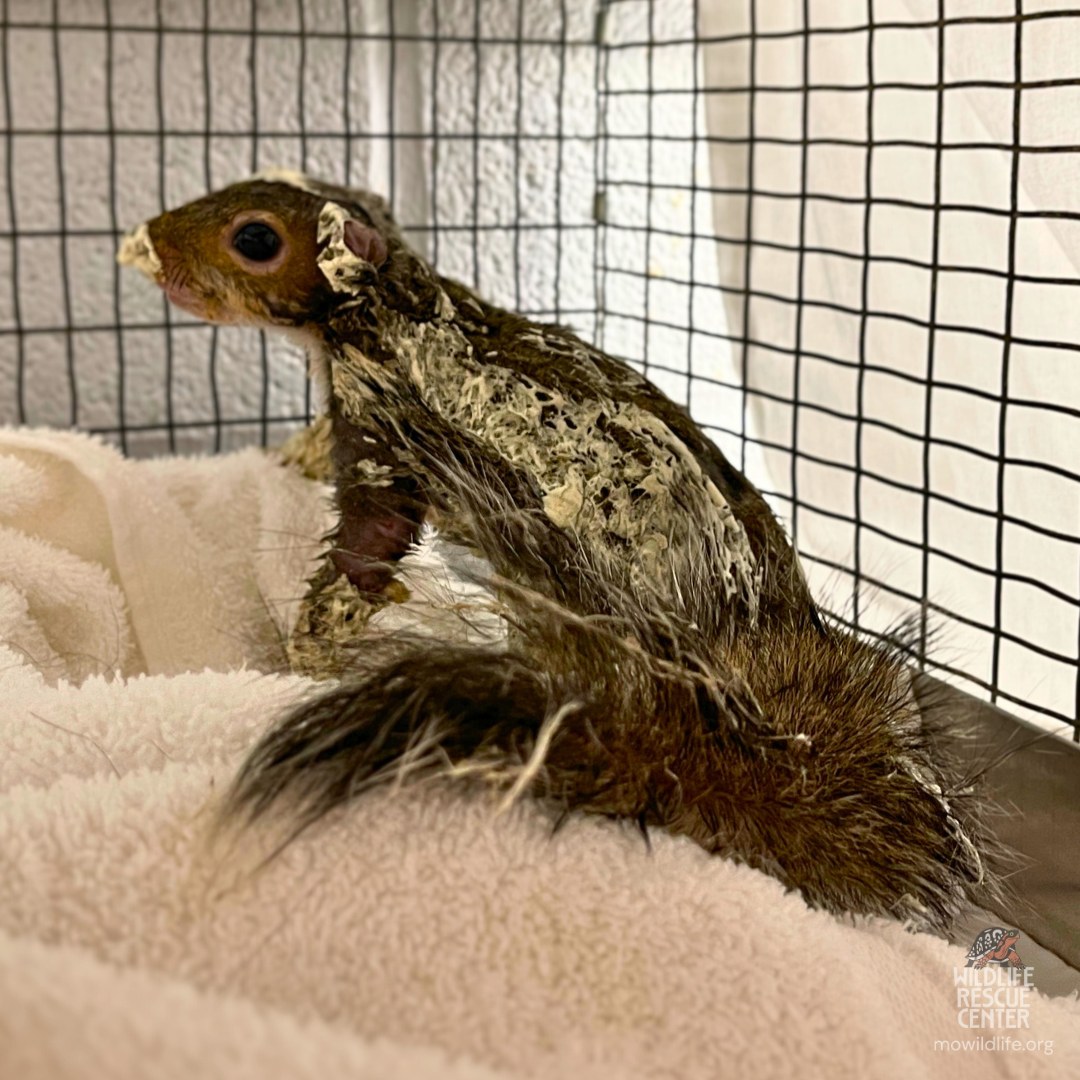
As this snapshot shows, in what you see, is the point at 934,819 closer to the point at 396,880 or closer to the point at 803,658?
the point at 803,658

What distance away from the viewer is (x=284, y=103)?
125cm

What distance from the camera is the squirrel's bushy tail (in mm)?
382

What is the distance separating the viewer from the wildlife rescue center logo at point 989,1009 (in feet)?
1.38

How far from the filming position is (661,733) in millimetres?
418

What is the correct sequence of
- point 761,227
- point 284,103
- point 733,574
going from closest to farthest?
1. point 733,574
2. point 761,227
3. point 284,103

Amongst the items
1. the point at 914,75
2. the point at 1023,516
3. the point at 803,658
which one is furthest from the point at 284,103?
the point at 803,658

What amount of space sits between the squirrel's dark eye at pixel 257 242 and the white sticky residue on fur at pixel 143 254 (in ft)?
0.22

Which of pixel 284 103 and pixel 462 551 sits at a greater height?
pixel 284 103

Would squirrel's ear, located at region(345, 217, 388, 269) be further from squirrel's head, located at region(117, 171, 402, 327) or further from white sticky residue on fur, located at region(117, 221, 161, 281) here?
white sticky residue on fur, located at region(117, 221, 161, 281)

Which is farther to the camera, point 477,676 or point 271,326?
point 271,326

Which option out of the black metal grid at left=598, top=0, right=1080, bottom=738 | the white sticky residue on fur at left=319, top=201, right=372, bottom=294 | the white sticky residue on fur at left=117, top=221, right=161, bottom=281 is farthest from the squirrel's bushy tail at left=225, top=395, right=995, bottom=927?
the white sticky residue on fur at left=117, top=221, right=161, bottom=281

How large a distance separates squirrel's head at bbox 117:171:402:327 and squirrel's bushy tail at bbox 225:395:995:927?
1.06ft

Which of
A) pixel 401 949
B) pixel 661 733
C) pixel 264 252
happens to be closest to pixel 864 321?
pixel 264 252

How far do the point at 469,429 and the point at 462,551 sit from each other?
215 mm
